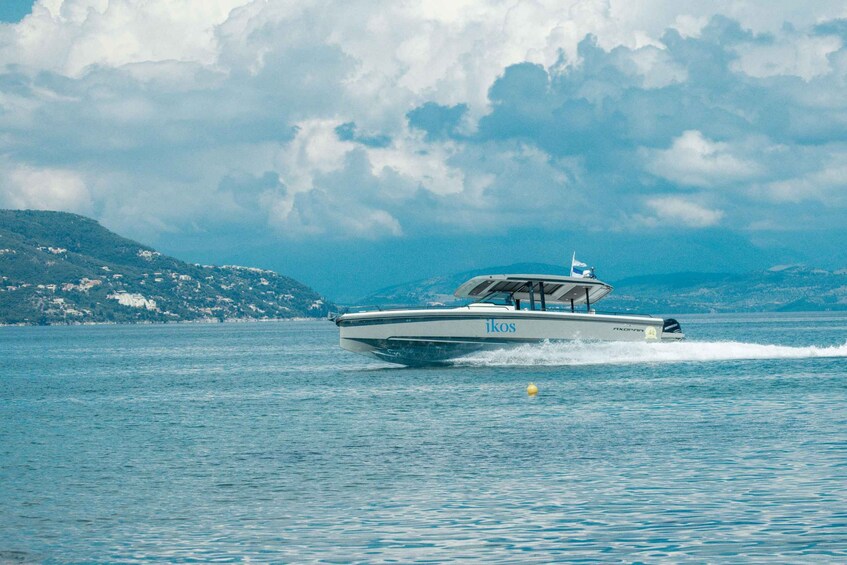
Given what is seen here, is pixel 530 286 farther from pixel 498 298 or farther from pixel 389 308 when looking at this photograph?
pixel 389 308

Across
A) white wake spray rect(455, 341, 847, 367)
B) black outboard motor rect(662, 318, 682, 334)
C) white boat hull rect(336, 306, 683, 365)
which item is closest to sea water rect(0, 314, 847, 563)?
white boat hull rect(336, 306, 683, 365)

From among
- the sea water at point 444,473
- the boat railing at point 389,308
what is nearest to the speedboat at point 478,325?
the boat railing at point 389,308

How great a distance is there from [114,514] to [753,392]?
92.3 feet

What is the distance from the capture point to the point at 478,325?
5188 cm

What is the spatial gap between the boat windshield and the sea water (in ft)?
16.6

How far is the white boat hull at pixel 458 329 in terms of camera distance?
51.8 m

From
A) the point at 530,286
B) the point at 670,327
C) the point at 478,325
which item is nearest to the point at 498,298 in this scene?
the point at 530,286

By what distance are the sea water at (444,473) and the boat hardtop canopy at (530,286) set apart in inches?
198

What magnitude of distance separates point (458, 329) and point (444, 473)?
92.4 ft

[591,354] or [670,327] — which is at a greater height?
[670,327]

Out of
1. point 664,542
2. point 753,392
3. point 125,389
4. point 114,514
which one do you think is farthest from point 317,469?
point 125,389

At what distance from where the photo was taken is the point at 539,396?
41.9 m

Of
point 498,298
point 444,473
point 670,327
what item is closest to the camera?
point 444,473

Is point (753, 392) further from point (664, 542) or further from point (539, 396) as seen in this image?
point (664, 542)
